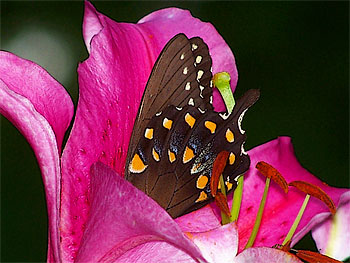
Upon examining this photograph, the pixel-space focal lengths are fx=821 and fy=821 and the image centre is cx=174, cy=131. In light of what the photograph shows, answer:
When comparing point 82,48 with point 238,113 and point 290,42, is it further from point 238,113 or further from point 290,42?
point 238,113

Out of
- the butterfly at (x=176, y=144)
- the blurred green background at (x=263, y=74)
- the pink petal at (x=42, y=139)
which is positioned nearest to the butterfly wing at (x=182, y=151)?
the butterfly at (x=176, y=144)

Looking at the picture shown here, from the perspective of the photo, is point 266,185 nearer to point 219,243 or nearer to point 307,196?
point 307,196

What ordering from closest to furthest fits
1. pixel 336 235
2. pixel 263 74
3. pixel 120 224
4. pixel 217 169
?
pixel 120 224, pixel 217 169, pixel 336 235, pixel 263 74

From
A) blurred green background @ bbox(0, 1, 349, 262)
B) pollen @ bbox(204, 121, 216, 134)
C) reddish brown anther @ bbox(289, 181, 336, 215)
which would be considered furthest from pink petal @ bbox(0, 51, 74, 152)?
blurred green background @ bbox(0, 1, 349, 262)

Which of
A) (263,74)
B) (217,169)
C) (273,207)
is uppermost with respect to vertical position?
(217,169)

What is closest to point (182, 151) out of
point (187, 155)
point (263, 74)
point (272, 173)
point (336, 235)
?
point (187, 155)

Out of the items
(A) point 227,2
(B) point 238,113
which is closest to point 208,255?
(B) point 238,113
